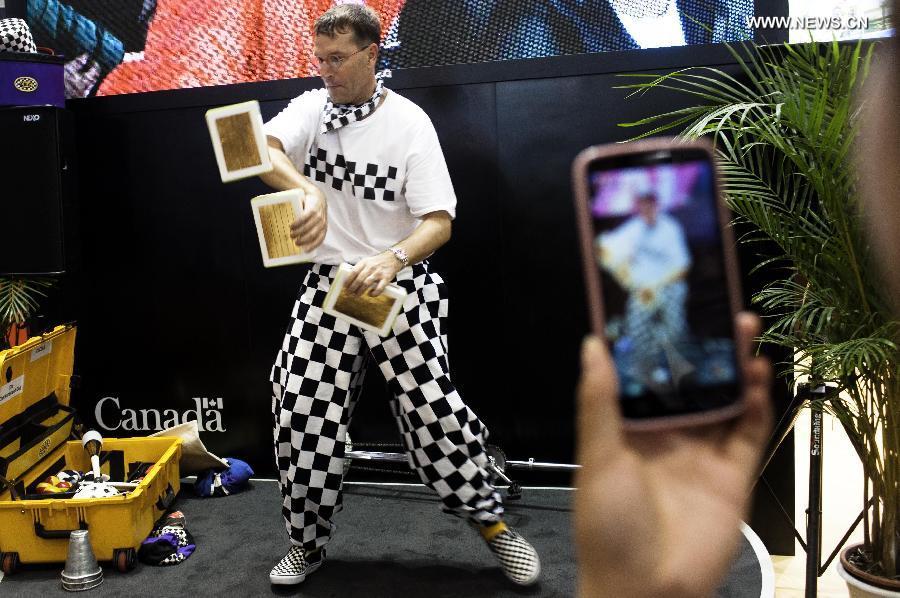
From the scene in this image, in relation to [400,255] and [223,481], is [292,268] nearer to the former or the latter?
[223,481]

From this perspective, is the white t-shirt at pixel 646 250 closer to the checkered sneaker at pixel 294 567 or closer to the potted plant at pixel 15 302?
the checkered sneaker at pixel 294 567

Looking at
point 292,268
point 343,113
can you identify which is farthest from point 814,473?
point 292,268

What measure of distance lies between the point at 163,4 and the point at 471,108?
181cm

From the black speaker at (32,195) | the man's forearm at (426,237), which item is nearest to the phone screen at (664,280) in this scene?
the man's forearm at (426,237)

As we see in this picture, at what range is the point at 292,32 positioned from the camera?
4234 millimetres

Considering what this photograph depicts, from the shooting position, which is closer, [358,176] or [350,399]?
[358,176]

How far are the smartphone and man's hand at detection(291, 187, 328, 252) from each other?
1765 millimetres

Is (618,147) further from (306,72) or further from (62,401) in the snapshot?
Result: (306,72)

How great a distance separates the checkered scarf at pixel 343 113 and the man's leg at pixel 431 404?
0.48 metres

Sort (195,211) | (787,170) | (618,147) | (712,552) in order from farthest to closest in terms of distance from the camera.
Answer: (195,211) < (787,170) < (618,147) < (712,552)

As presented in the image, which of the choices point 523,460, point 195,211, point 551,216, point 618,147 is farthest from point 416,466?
point 618,147

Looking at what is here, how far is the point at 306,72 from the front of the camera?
4258 mm

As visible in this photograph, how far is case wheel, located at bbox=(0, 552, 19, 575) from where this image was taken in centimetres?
307

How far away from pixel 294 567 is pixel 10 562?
39.8 inches
